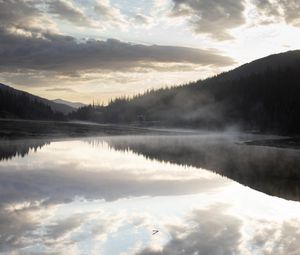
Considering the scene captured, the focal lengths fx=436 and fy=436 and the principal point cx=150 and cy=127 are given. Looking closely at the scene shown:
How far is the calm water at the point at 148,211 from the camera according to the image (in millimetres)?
14672

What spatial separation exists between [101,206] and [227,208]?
6364 millimetres

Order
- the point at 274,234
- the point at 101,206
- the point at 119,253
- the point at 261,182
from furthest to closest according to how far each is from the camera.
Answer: the point at 261,182 < the point at 101,206 < the point at 274,234 < the point at 119,253

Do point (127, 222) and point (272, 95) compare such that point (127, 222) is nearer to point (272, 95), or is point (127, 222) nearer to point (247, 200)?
point (247, 200)

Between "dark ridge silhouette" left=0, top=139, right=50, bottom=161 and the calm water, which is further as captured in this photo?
"dark ridge silhouette" left=0, top=139, right=50, bottom=161

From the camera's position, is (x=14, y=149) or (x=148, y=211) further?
(x=14, y=149)

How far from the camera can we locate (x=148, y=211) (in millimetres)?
20750

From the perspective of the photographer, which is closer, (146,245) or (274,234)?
(146,245)

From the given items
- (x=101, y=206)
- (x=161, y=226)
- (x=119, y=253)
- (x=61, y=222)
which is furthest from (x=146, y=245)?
(x=101, y=206)

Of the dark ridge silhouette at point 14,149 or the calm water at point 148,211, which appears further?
the dark ridge silhouette at point 14,149

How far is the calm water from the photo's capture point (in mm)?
14672

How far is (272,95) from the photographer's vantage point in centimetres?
17750

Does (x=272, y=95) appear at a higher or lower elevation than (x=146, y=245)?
higher

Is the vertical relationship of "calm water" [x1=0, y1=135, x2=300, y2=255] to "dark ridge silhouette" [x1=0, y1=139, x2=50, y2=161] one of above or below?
above

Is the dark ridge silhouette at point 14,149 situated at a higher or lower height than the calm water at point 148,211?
lower
